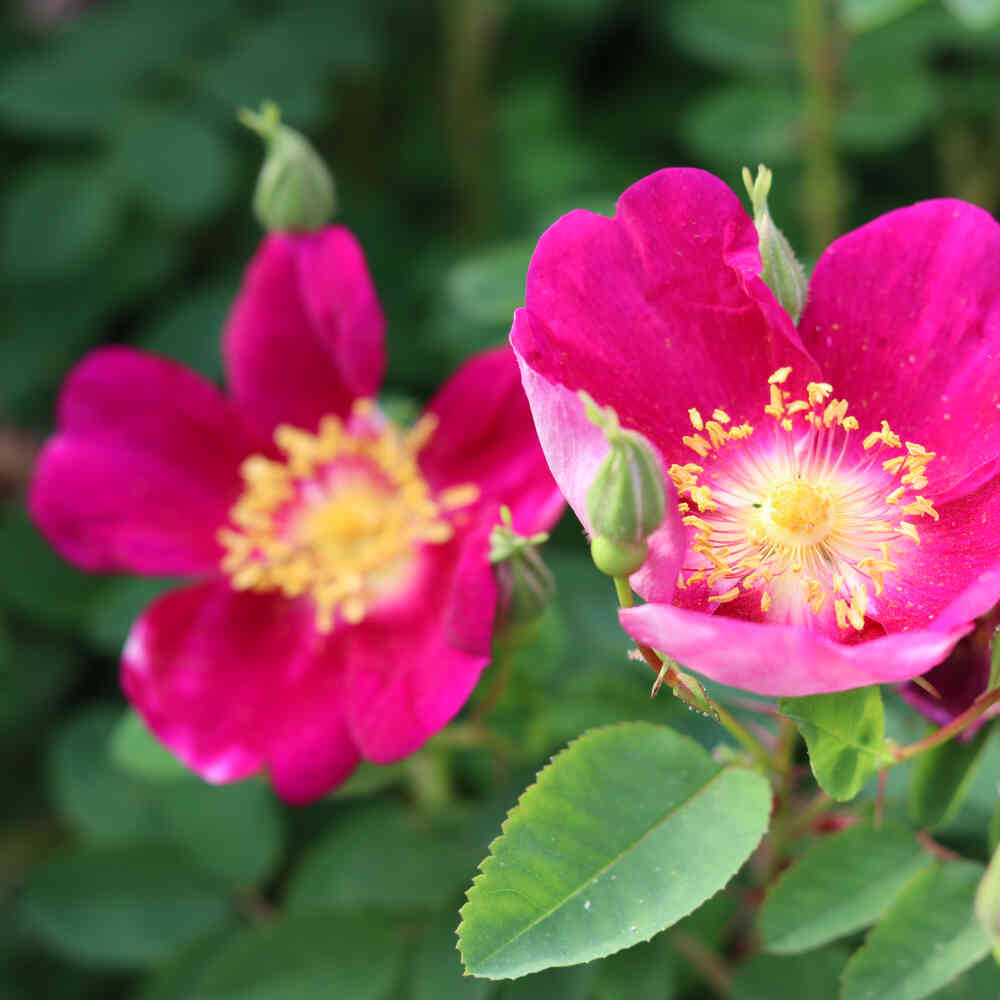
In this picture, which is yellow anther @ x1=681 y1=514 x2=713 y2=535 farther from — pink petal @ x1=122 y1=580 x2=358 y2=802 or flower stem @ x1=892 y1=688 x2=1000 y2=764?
pink petal @ x1=122 y1=580 x2=358 y2=802

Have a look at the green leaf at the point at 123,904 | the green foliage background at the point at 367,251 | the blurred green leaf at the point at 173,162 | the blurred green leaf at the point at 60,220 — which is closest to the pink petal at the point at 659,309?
the green foliage background at the point at 367,251

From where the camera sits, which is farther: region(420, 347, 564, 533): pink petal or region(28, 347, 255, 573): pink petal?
region(28, 347, 255, 573): pink petal

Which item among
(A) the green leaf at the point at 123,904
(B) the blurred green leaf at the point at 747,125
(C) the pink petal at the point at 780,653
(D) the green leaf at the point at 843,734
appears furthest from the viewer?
(B) the blurred green leaf at the point at 747,125

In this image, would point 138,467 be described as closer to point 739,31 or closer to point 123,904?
point 123,904

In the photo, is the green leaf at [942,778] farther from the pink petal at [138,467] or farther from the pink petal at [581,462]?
the pink petal at [138,467]

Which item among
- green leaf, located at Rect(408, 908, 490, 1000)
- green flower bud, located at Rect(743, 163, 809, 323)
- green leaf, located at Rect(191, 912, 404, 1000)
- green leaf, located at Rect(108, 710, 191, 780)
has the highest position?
green flower bud, located at Rect(743, 163, 809, 323)

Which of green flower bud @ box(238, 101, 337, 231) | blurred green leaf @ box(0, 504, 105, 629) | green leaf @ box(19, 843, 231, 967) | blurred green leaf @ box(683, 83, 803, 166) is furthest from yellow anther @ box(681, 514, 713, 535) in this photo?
blurred green leaf @ box(0, 504, 105, 629)
